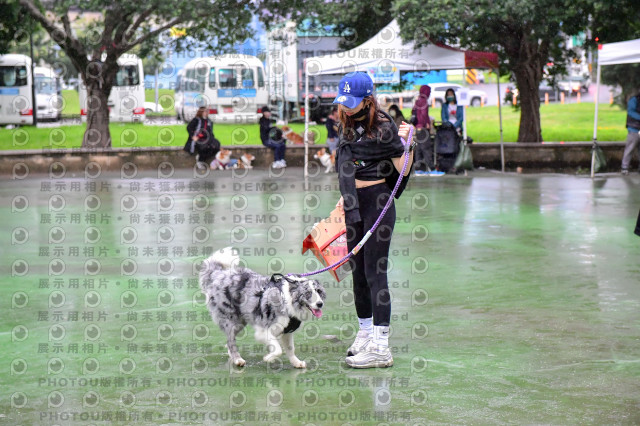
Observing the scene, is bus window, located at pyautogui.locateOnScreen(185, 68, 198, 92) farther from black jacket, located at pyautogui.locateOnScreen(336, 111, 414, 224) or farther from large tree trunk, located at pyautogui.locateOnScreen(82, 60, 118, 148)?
black jacket, located at pyautogui.locateOnScreen(336, 111, 414, 224)

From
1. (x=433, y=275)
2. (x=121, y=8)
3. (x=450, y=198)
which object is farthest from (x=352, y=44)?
(x=433, y=275)

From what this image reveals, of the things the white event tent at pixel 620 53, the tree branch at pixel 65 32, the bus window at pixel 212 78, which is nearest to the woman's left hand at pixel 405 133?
the white event tent at pixel 620 53

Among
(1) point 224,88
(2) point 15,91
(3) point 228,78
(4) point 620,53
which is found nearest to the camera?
(4) point 620,53

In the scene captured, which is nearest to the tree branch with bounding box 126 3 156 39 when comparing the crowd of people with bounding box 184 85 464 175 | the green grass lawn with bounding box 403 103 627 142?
the crowd of people with bounding box 184 85 464 175

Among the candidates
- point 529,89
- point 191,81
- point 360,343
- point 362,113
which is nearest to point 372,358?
point 360,343

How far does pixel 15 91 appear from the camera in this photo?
41.1m

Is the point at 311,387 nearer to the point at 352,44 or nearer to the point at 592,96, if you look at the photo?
the point at 352,44

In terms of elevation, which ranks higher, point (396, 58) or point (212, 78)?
point (212, 78)

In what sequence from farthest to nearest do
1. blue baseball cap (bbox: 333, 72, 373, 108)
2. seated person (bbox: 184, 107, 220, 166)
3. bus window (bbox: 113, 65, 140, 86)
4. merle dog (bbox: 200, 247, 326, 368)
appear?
bus window (bbox: 113, 65, 140, 86) → seated person (bbox: 184, 107, 220, 166) → blue baseball cap (bbox: 333, 72, 373, 108) → merle dog (bbox: 200, 247, 326, 368)

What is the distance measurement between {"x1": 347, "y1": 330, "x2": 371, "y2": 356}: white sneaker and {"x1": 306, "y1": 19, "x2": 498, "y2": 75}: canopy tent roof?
13.8m

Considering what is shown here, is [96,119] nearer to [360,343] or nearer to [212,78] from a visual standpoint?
[212,78]

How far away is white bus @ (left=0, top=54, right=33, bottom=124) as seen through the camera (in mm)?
39125

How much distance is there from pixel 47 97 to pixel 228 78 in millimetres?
13580

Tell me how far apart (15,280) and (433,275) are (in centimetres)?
420
